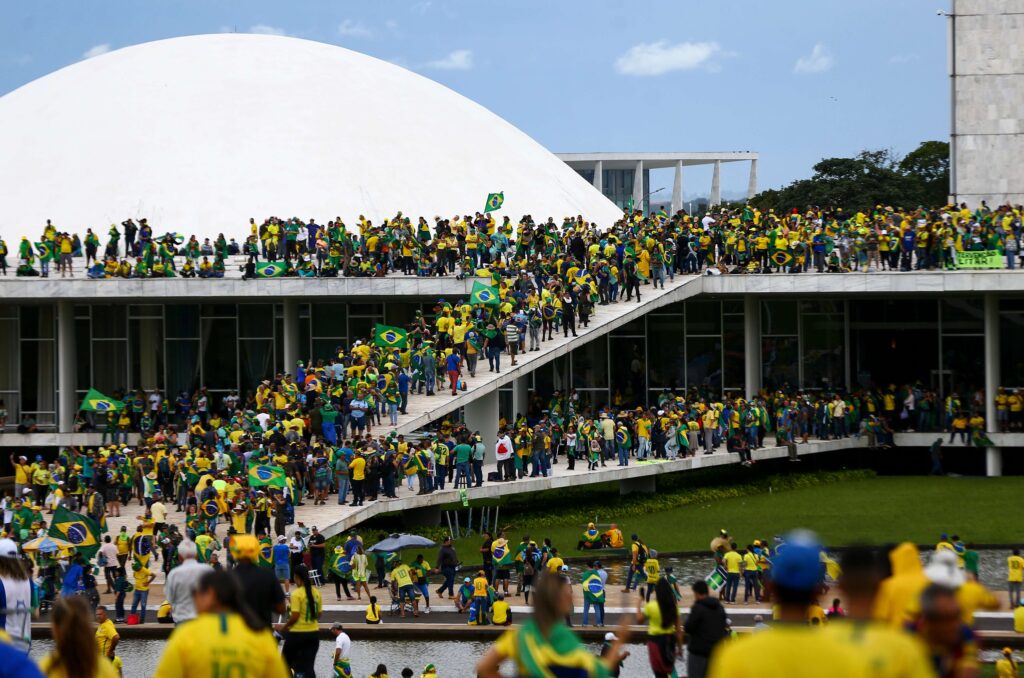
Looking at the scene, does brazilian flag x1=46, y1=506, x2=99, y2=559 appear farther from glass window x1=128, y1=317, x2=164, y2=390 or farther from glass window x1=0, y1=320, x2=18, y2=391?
glass window x1=0, y1=320, x2=18, y2=391

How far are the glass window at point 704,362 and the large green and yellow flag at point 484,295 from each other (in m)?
10.5

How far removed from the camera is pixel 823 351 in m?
41.0

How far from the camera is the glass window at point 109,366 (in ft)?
135

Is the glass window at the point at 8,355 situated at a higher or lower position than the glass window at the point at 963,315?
lower

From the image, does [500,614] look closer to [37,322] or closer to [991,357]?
[991,357]

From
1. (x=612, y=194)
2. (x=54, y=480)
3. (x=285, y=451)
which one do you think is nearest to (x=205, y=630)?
(x=285, y=451)

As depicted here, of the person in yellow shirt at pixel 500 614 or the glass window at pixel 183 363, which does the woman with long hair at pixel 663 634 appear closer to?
the person in yellow shirt at pixel 500 614

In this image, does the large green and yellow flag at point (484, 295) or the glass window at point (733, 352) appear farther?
the glass window at point (733, 352)

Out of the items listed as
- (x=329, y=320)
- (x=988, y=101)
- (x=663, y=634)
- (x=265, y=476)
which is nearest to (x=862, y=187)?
(x=988, y=101)

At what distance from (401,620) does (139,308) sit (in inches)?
861

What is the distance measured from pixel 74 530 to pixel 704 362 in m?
22.6

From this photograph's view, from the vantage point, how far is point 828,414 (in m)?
36.2

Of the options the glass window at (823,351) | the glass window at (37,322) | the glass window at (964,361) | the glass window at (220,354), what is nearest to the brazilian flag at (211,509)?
the glass window at (220,354)

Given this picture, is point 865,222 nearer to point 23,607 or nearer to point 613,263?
point 613,263
